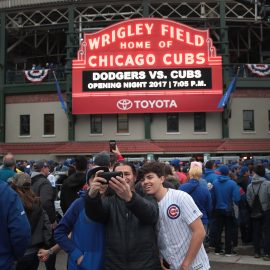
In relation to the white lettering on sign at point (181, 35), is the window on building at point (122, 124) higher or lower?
lower

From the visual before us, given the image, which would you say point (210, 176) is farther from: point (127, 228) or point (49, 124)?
point (49, 124)

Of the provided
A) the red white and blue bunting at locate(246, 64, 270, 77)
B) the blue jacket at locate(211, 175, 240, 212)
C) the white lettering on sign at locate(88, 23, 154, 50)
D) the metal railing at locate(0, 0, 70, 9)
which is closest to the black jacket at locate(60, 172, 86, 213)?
the blue jacket at locate(211, 175, 240, 212)

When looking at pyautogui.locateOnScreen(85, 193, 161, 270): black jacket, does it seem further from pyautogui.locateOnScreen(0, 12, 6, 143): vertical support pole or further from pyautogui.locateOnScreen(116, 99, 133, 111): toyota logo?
pyautogui.locateOnScreen(0, 12, 6, 143): vertical support pole

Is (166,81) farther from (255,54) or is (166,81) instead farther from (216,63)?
(255,54)

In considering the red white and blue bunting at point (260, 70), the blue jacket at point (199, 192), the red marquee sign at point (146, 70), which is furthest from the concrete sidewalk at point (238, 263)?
the red white and blue bunting at point (260, 70)

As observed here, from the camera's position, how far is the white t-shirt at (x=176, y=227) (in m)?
3.68

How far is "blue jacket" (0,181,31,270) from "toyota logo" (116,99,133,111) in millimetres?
22618

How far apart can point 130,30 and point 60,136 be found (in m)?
8.02

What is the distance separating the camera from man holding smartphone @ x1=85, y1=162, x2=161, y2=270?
3416mm

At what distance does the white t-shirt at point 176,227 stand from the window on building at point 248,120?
25.1 meters

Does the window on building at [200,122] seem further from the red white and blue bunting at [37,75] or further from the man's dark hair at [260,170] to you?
the man's dark hair at [260,170]

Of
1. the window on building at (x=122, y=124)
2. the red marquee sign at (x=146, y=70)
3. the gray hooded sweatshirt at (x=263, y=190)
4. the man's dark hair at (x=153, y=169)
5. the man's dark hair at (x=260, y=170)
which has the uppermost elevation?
the red marquee sign at (x=146, y=70)

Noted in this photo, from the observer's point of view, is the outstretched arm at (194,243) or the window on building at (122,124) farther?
the window on building at (122,124)

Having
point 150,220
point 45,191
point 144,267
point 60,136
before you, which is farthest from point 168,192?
A: point 60,136
